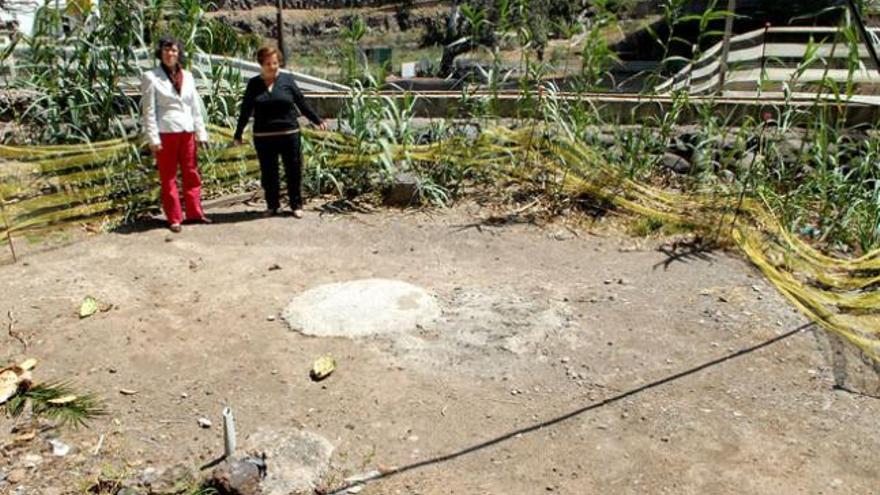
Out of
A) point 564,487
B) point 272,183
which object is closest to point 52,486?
point 564,487

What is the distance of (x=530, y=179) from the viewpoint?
621cm

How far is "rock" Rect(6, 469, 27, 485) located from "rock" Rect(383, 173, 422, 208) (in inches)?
143

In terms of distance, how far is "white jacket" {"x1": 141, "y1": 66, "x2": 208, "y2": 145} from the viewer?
16.7ft

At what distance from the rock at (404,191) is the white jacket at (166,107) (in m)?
1.52

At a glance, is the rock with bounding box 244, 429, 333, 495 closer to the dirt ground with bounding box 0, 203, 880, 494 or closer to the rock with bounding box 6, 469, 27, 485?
the dirt ground with bounding box 0, 203, 880, 494

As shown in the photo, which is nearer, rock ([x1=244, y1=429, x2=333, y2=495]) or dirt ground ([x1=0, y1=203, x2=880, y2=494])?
rock ([x1=244, y1=429, x2=333, y2=495])

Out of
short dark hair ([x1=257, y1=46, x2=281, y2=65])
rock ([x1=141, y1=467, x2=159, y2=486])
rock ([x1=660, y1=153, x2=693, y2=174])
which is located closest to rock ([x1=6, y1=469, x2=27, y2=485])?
rock ([x1=141, y1=467, x2=159, y2=486])

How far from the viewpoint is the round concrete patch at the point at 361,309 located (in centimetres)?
400

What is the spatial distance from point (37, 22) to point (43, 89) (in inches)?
19.3

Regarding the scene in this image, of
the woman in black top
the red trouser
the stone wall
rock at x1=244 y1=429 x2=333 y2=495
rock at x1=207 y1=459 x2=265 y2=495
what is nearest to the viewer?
rock at x1=207 y1=459 x2=265 y2=495

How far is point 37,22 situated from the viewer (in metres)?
5.60

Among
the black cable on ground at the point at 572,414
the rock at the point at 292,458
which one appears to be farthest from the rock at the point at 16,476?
the black cable on ground at the point at 572,414

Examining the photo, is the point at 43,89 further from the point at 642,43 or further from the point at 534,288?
the point at 642,43

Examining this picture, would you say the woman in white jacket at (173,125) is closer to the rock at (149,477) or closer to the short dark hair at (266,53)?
the short dark hair at (266,53)
